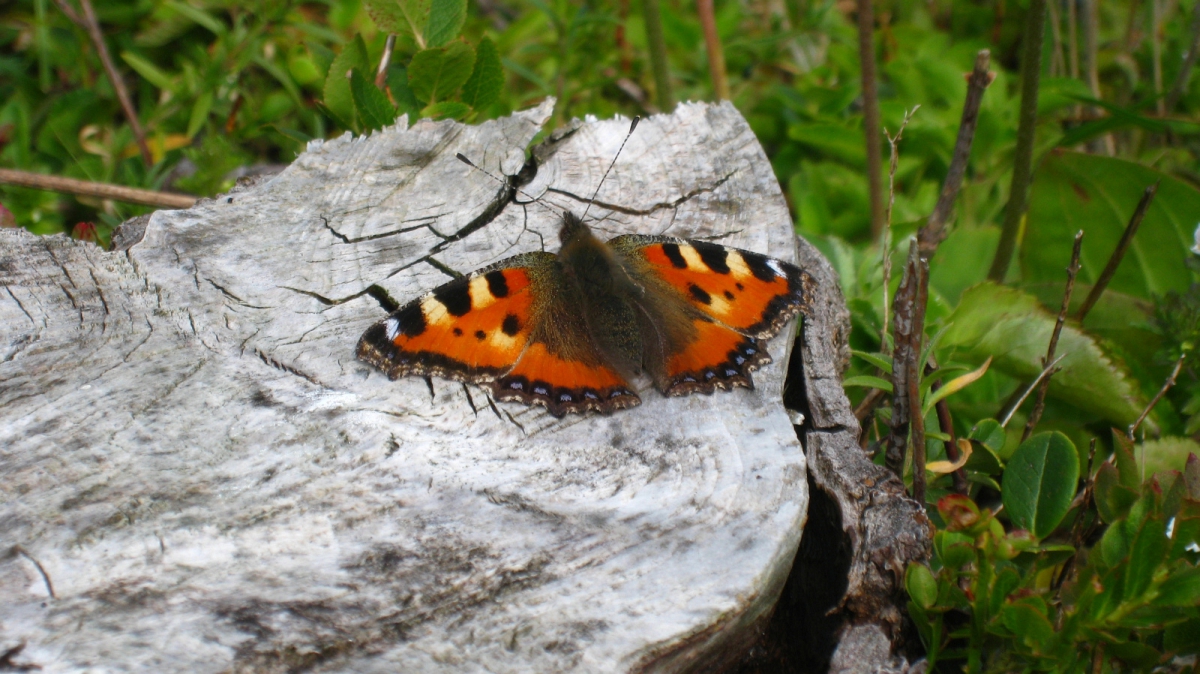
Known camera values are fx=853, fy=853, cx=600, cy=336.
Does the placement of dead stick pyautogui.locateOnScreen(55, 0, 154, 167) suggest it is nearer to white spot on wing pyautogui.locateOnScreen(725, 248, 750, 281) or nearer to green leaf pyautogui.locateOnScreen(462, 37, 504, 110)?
green leaf pyautogui.locateOnScreen(462, 37, 504, 110)

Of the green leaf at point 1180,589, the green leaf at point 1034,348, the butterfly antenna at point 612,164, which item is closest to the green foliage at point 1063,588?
the green leaf at point 1180,589

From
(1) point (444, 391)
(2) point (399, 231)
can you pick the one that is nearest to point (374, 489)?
(1) point (444, 391)

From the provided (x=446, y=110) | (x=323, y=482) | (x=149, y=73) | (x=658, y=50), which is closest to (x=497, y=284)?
(x=323, y=482)

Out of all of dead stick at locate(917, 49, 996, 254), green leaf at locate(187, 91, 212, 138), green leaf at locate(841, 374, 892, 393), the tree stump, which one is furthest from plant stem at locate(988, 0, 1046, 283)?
green leaf at locate(187, 91, 212, 138)

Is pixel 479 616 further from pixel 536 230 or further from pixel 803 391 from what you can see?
pixel 536 230

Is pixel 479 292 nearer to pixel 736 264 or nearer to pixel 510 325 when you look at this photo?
pixel 510 325
